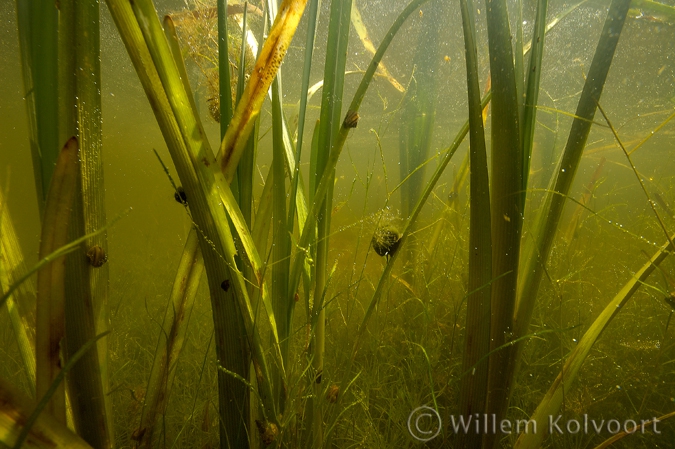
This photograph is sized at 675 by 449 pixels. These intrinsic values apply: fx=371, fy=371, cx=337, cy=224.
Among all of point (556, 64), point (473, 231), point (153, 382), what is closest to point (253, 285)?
point (153, 382)

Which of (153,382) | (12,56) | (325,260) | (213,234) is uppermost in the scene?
(12,56)

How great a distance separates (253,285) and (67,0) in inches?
34.8

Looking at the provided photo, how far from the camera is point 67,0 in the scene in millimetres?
890

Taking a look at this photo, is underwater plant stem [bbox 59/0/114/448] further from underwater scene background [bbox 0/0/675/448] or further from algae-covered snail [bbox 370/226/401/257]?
algae-covered snail [bbox 370/226/401/257]

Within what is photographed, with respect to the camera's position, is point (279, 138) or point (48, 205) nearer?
point (48, 205)

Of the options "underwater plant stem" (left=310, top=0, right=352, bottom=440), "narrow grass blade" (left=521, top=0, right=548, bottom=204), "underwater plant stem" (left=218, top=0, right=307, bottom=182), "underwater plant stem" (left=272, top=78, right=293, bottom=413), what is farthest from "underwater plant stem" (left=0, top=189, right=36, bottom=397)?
"narrow grass blade" (left=521, top=0, right=548, bottom=204)

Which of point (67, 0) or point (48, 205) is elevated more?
point (67, 0)

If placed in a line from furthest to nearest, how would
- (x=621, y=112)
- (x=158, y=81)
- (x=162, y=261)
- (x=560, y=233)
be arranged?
(x=621, y=112) → (x=162, y=261) → (x=560, y=233) → (x=158, y=81)

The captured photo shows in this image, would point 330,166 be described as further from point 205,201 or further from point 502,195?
point 502,195

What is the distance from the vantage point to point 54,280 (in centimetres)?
81

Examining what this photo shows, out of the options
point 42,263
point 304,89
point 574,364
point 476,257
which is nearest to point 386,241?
point 476,257

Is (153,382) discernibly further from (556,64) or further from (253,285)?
(556,64)

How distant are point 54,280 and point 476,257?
1.14m

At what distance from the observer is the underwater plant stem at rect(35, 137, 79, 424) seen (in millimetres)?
727
